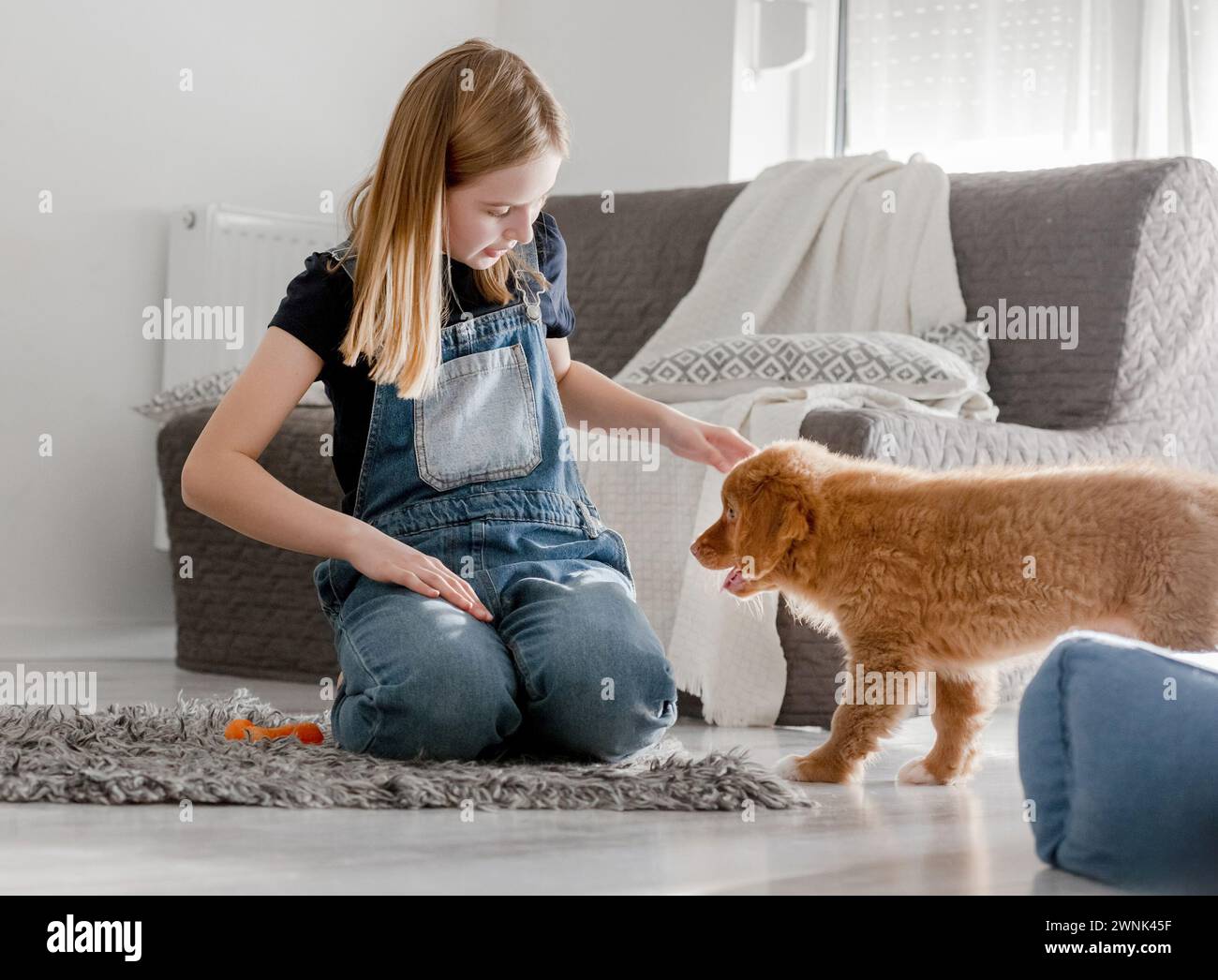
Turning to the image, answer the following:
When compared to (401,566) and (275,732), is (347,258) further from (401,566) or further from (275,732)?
(275,732)

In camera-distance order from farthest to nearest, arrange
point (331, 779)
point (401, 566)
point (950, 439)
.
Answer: point (950, 439)
point (401, 566)
point (331, 779)

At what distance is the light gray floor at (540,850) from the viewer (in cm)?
92

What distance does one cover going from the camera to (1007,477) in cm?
140

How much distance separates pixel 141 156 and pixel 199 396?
28.6 inches

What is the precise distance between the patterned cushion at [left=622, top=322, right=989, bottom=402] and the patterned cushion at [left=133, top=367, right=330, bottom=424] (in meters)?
0.63

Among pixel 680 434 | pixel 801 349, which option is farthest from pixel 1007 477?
pixel 801 349

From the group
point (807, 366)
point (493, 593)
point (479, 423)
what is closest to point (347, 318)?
point (479, 423)

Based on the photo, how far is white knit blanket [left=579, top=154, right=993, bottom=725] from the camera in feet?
6.20

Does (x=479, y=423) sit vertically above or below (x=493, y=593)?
above

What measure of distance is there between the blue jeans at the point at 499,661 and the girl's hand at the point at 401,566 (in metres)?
0.02

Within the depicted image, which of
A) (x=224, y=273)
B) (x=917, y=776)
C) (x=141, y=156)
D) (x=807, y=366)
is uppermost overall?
(x=141, y=156)

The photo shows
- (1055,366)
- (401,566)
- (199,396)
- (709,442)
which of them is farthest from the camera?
(199,396)

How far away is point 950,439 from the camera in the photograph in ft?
6.26

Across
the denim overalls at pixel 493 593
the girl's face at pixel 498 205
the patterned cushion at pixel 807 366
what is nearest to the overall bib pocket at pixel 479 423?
the denim overalls at pixel 493 593
